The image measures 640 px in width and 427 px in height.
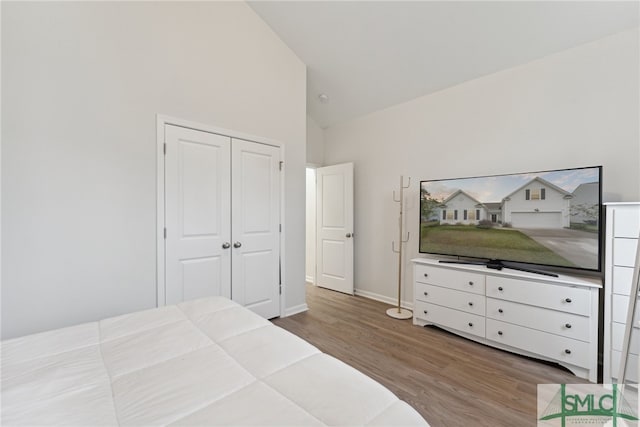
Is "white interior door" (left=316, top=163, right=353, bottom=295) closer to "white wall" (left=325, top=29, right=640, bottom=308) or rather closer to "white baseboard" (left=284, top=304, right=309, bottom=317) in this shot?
"white wall" (left=325, top=29, right=640, bottom=308)

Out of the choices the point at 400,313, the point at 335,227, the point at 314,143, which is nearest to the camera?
the point at 400,313

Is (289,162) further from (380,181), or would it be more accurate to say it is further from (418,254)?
(418,254)

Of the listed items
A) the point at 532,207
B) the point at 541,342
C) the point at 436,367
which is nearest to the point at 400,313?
the point at 436,367

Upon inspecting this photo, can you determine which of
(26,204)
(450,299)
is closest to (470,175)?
(450,299)

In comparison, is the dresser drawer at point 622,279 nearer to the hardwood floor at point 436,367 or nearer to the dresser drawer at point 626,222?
the dresser drawer at point 626,222

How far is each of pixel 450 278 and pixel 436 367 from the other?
90cm

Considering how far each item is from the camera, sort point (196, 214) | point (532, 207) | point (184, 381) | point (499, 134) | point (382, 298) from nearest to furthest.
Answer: point (184, 381)
point (532, 207)
point (196, 214)
point (499, 134)
point (382, 298)

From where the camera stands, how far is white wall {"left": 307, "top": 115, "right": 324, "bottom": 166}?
14.9ft

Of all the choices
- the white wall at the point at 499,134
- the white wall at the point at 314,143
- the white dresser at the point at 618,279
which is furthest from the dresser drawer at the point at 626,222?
the white wall at the point at 314,143

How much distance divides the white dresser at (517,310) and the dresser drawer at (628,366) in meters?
0.11

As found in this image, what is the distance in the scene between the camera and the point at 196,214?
2.61 metres

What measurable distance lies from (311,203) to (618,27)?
4096 millimetres

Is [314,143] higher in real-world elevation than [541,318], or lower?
higher

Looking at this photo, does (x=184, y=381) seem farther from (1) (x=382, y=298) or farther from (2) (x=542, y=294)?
(1) (x=382, y=298)
